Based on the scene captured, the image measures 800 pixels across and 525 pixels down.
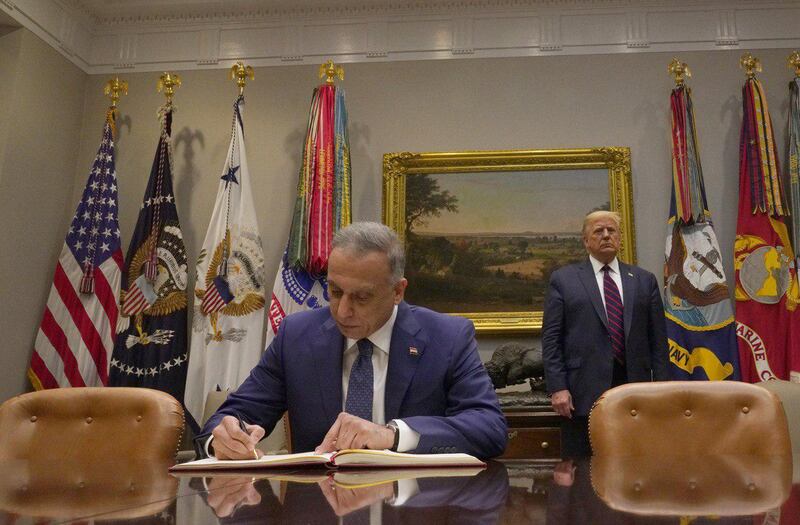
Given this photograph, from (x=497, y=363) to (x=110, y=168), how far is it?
11.0 ft

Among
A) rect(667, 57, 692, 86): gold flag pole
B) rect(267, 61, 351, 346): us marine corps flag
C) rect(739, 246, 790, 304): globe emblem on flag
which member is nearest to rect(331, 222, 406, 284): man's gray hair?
rect(267, 61, 351, 346): us marine corps flag

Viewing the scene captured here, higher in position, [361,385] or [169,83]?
[169,83]

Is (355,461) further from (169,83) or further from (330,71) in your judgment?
(169,83)

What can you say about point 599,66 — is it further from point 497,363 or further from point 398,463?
point 398,463

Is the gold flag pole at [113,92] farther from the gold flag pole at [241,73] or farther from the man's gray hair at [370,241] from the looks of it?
the man's gray hair at [370,241]

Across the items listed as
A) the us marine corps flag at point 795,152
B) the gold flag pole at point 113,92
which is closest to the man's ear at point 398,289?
the us marine corps flag at point 795,152

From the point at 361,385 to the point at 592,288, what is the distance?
2.38 meters

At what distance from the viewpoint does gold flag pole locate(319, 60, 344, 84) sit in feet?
17.9

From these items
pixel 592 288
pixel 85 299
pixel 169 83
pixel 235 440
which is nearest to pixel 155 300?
pixel 85 299

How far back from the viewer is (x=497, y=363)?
4578 mm

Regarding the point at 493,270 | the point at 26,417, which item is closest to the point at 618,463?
the point at 26,417

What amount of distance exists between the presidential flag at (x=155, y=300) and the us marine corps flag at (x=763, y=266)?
4022 millimetres

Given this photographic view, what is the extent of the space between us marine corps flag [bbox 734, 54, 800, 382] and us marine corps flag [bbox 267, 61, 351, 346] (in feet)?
9.42

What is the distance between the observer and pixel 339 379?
81.5 inches
